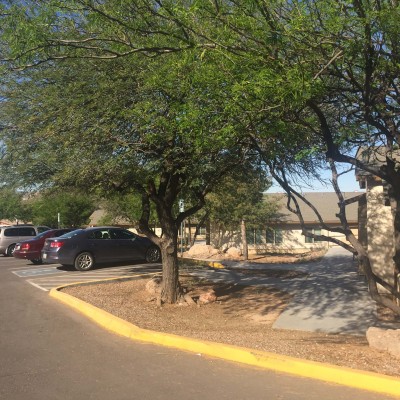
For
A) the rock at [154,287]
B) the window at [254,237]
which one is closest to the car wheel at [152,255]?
the rock at [154,287]

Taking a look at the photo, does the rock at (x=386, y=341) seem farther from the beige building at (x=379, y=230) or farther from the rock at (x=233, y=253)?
Answer: the rock at (x=233, y=253)

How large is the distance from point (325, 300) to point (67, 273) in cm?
895

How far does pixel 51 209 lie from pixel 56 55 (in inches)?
1150

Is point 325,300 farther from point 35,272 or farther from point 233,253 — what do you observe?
point 233,253

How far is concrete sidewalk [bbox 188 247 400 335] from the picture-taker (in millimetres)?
8884

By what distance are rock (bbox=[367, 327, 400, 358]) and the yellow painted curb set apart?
0.98 meters

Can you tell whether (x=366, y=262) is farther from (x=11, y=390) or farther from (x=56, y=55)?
(x=56, y=55)

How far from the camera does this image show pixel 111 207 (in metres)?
29.1

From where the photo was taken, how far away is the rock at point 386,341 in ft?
19.9

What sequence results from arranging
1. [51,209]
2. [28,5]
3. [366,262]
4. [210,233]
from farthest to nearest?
[51,209] → [210,233] → [28,5] → [366,262]

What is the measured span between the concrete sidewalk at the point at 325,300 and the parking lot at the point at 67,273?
2435 millimetres

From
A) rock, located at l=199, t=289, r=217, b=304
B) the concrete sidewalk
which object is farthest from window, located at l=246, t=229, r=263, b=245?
rock, located at l=199, t=289, r=217, b=304

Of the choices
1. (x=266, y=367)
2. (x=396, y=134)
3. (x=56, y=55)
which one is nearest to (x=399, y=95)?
(x=396, y=134)

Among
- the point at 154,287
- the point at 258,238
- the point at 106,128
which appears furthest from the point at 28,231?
the point at 106,128
